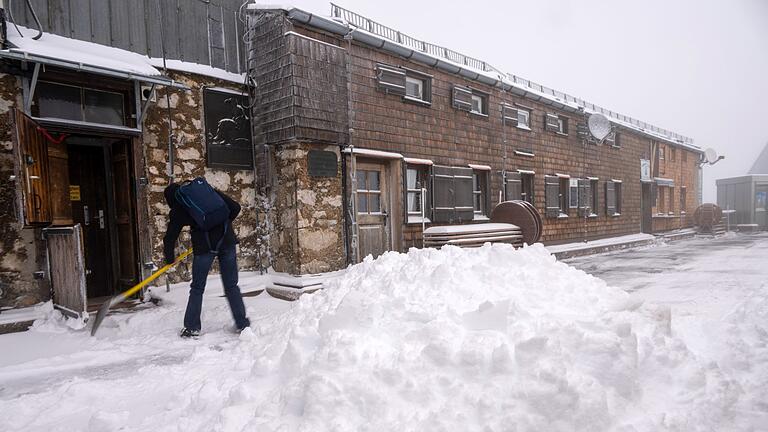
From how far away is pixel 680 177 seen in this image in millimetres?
21281

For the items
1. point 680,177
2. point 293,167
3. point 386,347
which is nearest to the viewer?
point 386,347

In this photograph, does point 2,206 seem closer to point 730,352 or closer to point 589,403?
point 589,403

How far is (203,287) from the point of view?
4102mm

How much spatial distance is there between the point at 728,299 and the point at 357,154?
18.7 feet

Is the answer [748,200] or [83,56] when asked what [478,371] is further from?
[748,200]

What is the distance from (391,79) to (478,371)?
6854 millimetres

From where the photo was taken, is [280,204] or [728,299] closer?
[728,299]

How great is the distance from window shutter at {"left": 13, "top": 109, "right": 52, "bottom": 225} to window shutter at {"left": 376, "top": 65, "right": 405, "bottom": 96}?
5.36 meters

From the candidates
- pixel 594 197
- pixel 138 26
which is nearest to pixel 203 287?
pixel 138 26

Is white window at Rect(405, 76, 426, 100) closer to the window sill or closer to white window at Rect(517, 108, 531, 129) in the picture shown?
the window sill

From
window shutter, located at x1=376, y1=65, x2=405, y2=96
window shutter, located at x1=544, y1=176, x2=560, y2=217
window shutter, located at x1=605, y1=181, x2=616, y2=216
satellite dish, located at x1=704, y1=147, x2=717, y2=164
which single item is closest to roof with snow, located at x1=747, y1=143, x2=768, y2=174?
satellite dish, located at x1=704, y1=147, x2=717, y2=164

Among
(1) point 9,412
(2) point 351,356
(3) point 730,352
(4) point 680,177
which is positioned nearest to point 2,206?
(1) point 9,412

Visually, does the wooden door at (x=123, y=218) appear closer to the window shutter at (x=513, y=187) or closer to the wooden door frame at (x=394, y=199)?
the wooden door frame at (x=394, y=199)

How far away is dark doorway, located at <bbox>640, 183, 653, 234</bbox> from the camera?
18.3 m
